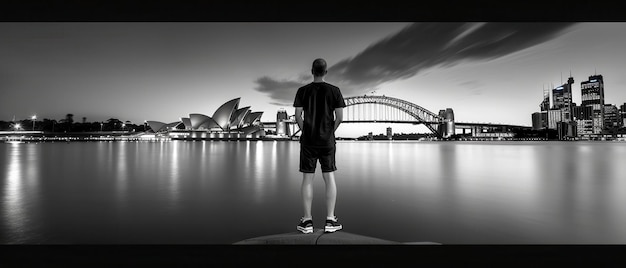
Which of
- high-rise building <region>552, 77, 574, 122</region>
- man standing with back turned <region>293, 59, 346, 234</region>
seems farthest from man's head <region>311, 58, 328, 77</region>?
high-rise building <region>552, 77, 574, 122</region>

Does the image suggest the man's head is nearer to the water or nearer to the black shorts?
the black shorts

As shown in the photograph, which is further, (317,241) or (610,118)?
(610,118)

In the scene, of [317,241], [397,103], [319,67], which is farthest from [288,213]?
[397,103]

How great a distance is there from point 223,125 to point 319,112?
60432mm

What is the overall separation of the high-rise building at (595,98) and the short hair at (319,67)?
74.3 m

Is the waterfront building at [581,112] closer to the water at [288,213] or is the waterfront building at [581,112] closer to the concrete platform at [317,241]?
the water at [288,213]

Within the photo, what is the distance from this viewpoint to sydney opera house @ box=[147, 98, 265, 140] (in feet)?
193

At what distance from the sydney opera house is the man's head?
56251 millimetres

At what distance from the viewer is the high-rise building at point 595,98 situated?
2359 inches

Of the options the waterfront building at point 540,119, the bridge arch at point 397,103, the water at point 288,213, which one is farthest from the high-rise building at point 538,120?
the water at point 288,213

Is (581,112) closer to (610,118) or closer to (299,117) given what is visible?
(610,118)

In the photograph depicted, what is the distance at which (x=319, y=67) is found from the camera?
284cm
